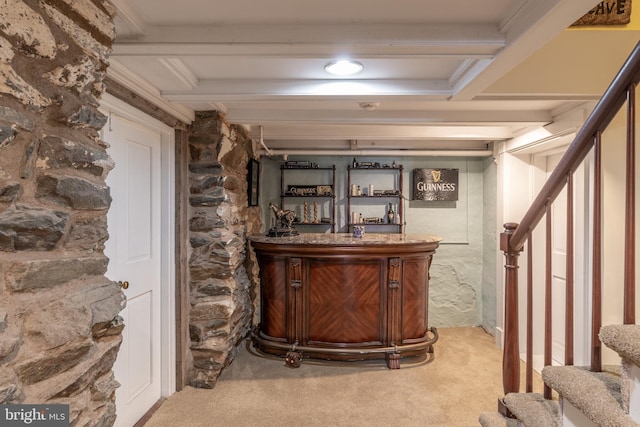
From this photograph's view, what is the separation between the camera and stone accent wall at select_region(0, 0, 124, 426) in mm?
817

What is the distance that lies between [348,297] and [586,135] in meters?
2.08

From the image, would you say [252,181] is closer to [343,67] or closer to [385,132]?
[385,132]

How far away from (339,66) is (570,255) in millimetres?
1394

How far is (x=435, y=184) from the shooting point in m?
3.90

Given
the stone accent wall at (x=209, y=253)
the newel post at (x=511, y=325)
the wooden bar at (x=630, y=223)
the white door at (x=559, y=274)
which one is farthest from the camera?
the white door at (x=559, y=274)

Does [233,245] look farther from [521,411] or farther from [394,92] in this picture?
[521,411]

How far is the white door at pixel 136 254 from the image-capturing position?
6.22 feet

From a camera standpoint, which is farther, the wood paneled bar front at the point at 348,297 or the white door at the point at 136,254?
the wood paneled bar front at the point at 348,297

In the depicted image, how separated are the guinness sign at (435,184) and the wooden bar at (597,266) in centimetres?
265

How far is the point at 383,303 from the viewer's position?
2.91 meters

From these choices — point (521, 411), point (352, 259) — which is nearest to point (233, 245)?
point (352, 259)

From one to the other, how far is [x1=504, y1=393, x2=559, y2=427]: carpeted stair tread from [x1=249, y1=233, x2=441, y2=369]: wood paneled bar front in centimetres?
137

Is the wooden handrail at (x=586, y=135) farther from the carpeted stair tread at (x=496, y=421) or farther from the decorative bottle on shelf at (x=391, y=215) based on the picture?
the decorative bottle on shelf at (x=391, y=215)

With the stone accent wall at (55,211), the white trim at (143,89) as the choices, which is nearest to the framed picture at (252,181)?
the white trim at (143,89)
